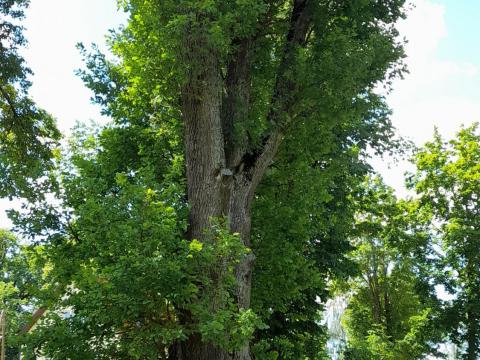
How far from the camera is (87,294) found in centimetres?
624

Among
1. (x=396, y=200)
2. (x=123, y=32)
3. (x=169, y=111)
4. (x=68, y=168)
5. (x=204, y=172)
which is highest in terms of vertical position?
(x=396, y=200)

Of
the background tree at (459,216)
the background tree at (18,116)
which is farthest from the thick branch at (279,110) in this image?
the background tree at (459,216)

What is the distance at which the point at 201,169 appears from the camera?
777 cm

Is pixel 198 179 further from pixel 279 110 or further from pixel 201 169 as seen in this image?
pixel 279 110

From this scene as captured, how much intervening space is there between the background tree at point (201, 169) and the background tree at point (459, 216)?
12005mm

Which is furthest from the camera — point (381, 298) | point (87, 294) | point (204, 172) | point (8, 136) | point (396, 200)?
point (381, 298)

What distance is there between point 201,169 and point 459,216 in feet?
54.4

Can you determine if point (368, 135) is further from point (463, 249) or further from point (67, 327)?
point (67, 327)

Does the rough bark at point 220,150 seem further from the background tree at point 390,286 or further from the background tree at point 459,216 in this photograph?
the background tree at point 459,216

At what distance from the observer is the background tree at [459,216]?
20072 mm

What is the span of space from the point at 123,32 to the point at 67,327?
16.1 ft

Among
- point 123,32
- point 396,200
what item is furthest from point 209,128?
point 396,200

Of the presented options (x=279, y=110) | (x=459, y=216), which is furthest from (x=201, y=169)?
(x=459, y=216)

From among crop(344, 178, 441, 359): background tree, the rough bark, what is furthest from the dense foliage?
crop(344, 178, 441, 359): background tree
